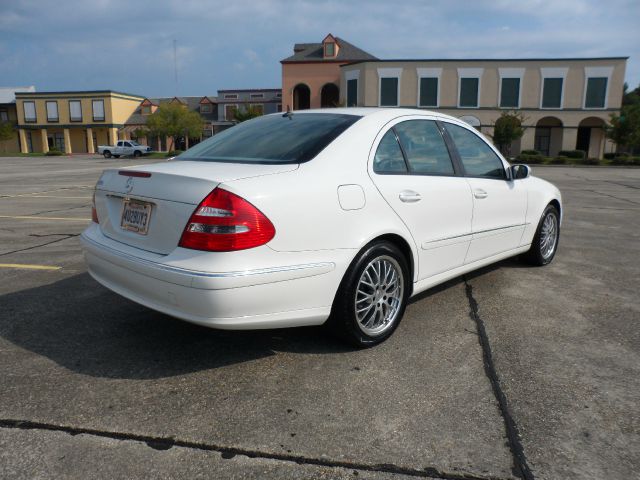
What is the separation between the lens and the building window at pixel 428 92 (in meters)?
44.2

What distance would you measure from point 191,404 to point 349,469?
37.2 inches

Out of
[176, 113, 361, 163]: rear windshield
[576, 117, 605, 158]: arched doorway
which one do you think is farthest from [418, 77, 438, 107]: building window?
[176, 113, 361, 163]: rear windshield

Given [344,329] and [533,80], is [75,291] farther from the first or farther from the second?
[533,80]

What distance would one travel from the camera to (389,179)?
11.2 feet

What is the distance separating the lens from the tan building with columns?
62438 mm

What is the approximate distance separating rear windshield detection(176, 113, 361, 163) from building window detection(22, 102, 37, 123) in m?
71.0

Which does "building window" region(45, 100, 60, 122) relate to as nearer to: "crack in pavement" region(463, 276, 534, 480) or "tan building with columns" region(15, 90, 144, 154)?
"tan building with columns" region(15, 90, 144, 154)

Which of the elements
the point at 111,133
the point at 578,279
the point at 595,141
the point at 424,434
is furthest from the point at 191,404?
the point at 111,133

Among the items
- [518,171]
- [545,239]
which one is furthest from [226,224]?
[545,239]

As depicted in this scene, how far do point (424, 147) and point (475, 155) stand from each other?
0.76 meters

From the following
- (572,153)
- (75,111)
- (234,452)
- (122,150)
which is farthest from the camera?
(75,111)

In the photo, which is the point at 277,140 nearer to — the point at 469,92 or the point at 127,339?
the point at 127,339

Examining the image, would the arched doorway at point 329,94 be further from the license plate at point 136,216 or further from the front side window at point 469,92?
the license plate at point 136,216

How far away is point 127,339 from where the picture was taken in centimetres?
351
